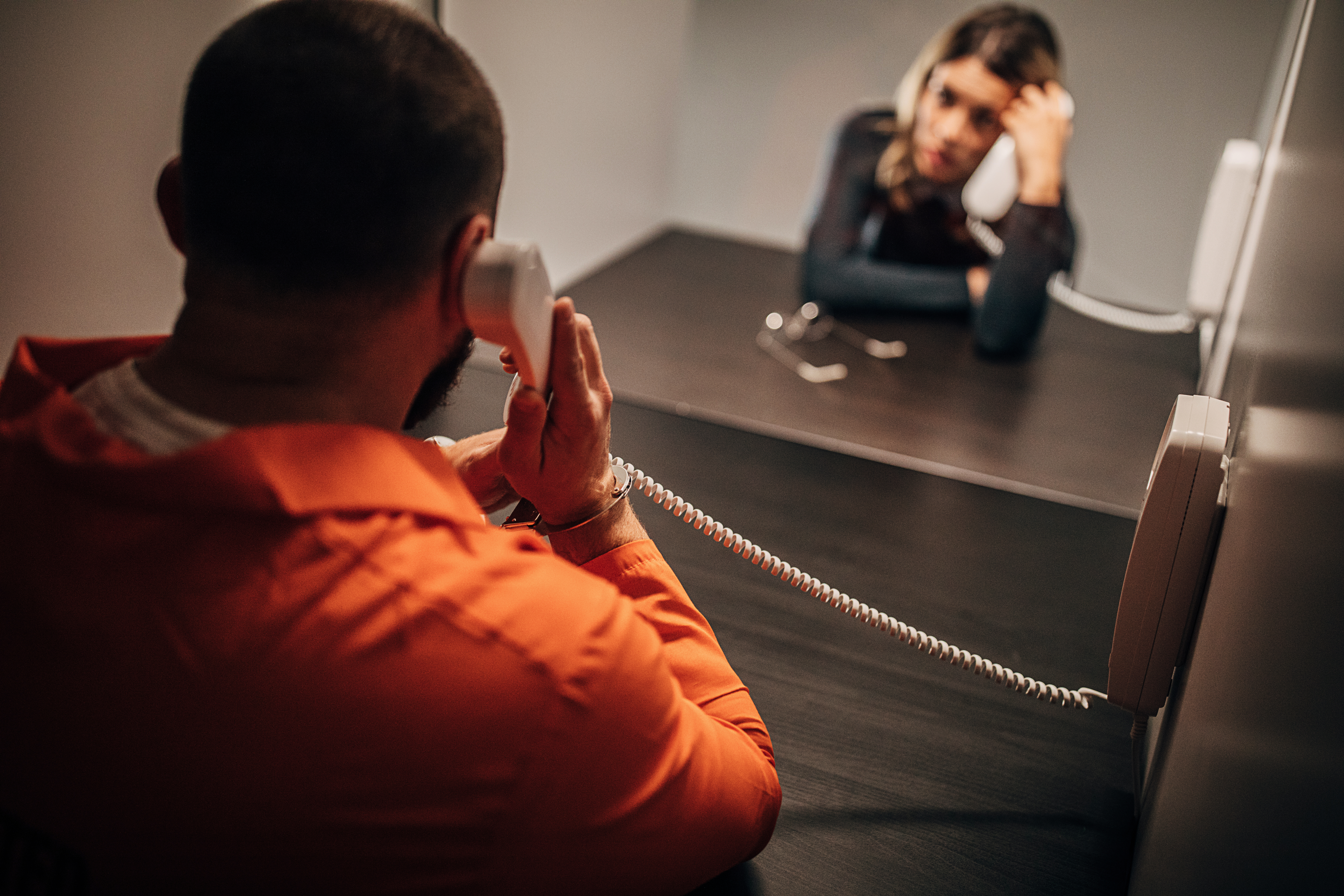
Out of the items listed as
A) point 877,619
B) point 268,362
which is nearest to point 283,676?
point 268,362

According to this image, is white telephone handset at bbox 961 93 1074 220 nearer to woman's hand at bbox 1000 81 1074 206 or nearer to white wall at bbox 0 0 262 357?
woman's hand at bbox 1000 81 1074 206

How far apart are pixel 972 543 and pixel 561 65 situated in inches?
64.0

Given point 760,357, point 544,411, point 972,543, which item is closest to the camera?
point 544,411

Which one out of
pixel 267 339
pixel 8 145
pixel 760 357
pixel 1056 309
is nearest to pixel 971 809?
pixel 267 339

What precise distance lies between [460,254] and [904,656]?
0.78 metres

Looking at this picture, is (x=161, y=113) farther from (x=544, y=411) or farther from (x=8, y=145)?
(x=544, y=411)

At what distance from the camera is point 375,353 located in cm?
63

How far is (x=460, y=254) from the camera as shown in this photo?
0.64 metres

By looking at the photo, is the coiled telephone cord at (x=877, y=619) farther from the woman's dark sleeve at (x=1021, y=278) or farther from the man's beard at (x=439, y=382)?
the woman's dark sleeve at (x=1021, y=278)

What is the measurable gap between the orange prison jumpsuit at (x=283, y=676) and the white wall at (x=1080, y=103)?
300cm

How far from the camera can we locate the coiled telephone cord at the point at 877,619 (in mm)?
1051

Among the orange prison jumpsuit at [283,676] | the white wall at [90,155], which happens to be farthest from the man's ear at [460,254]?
the white wall at [90,155]

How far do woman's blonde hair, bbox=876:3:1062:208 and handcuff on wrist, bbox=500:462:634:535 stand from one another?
6.36 ft

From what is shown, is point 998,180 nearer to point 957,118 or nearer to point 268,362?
point 957,118
